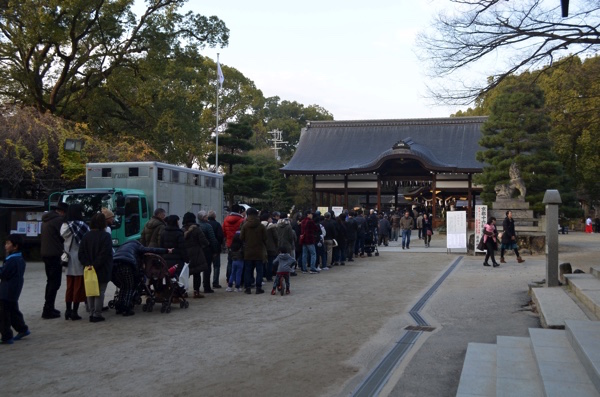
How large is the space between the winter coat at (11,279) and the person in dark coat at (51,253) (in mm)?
1340

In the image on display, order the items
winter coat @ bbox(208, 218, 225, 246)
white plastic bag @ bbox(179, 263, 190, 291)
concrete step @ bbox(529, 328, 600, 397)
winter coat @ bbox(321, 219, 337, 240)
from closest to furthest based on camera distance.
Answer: concrete step @ bbox(529, 328, 600, 397) < white plastic bag @ bbox(179, 263, 190, 291) < winter coat @ bbox(208, 218, 225, 246) < winter coat @ bbox(321, 219, 337, 240)

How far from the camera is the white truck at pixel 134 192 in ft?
49.5

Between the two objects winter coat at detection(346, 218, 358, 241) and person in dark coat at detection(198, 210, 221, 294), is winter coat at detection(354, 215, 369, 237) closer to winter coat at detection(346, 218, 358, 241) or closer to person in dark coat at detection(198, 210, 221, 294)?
winter coat at detection(346, 218, 358, 241)

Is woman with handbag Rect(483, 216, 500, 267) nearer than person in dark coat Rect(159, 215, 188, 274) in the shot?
No

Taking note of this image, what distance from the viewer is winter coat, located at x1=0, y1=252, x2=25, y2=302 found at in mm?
6512

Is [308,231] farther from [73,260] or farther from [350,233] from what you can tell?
[73,260]

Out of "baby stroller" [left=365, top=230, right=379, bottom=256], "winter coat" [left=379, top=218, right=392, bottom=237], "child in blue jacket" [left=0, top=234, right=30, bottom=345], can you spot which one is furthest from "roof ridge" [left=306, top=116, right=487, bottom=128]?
"child in blue jacket" [left=0, top=234, right=30, bottom=345]

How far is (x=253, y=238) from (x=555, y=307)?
16.3 ft

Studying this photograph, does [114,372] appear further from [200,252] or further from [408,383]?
[200,252]

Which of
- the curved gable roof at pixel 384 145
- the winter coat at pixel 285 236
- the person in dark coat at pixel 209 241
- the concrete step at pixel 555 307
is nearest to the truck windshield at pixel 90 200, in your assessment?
the winter coat at pixel 285 236

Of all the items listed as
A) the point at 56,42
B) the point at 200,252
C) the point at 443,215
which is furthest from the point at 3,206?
the point at 443,215

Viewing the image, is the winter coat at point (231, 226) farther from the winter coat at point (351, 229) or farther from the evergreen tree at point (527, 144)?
the evergreen tree at point (527, 144)

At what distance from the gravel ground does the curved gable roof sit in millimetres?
23704

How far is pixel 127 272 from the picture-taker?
8.34 m
